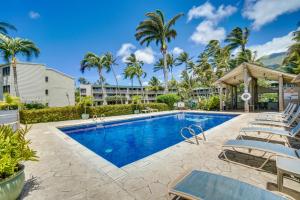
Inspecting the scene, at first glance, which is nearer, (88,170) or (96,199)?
(96,199)

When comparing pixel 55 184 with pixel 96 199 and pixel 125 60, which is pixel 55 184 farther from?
pixel 125 60

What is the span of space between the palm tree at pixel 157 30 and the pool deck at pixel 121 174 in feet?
67.1

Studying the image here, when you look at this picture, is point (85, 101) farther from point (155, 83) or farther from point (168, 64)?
point (155, 83)

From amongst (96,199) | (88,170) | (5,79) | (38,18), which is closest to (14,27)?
(38,18)

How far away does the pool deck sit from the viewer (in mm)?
2824

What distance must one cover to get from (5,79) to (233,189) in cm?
3252

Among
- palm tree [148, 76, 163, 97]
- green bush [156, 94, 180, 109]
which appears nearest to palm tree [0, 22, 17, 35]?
green bush [156, 94, 180, 109]

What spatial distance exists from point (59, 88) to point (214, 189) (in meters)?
30.6

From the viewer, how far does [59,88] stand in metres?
27.3

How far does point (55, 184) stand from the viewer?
316cm

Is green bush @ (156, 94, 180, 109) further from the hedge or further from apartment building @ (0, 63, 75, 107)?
apartment building @ (0, 63, 75, 107)

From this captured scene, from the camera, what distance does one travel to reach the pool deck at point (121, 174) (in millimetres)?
2824

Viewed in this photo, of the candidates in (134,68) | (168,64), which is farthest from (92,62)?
(168,64)

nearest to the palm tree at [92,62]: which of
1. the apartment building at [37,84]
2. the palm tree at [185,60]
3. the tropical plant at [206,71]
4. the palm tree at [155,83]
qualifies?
the apartment building at [37,84]
